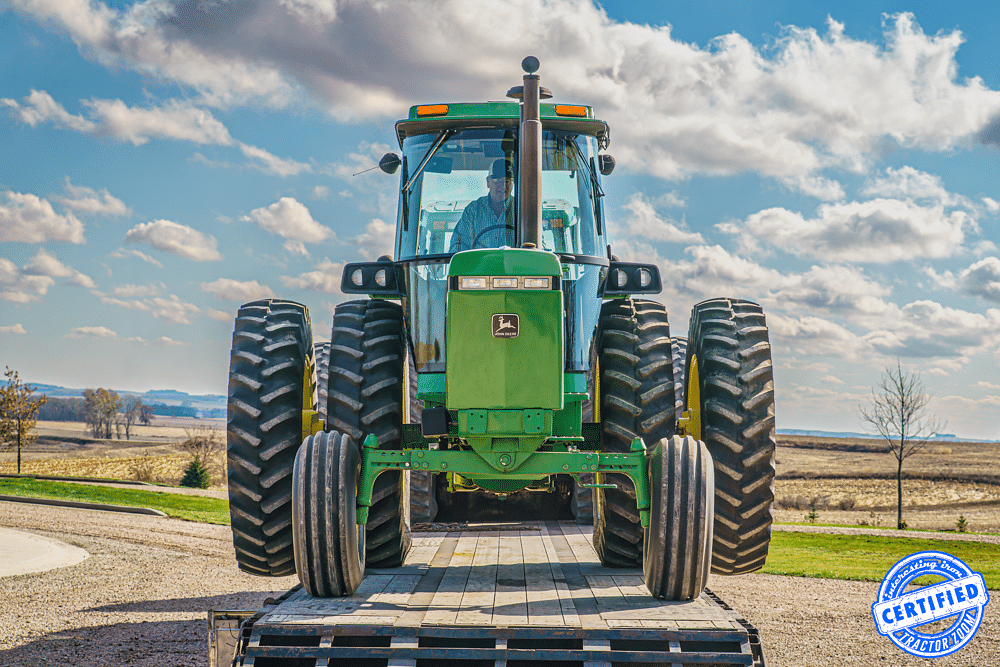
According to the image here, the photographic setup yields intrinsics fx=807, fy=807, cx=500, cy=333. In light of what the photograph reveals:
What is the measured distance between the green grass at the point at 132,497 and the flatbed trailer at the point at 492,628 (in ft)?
48.9

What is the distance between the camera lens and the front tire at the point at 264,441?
18.3 ft

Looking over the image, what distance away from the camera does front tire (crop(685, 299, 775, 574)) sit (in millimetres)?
5473

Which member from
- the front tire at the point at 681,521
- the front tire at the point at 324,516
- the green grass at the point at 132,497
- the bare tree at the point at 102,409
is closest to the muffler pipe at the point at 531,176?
the front tire at the point at 681,521

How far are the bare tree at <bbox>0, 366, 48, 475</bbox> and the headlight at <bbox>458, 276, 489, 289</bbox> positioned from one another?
3587 centimetres

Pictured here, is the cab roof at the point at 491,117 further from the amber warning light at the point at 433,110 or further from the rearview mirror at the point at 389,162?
the rearview mirror at the point at 389,162

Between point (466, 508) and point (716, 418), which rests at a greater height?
point (716, 418)

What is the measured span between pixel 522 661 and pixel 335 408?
2223mm

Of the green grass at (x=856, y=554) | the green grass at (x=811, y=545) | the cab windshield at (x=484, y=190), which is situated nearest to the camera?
the cab windshield at (x=484, y=190)

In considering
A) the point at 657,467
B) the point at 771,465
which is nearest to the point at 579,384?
the point at 657,467

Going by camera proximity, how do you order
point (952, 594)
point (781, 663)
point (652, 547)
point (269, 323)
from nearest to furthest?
point (652, 547) < point (269, 323) < point (781, 663) < point (952, 594)

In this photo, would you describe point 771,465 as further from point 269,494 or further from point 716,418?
point 269,494

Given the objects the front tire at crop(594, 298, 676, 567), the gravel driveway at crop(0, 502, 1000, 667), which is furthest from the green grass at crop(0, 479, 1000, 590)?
the front tire at crop(594, 298, 676, 567)

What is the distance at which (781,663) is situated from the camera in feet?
27.5

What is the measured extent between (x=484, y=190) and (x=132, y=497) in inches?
754
